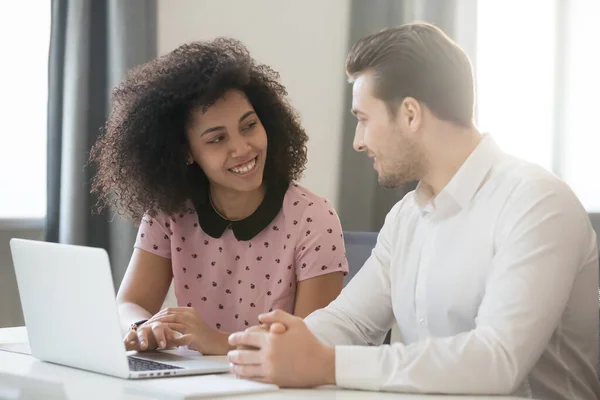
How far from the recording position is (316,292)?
191cm

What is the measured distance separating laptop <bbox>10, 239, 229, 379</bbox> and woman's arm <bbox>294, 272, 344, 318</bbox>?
47cm

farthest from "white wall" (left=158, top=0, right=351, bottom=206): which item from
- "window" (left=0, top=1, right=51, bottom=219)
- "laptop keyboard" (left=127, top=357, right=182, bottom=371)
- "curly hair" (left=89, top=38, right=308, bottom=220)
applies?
"laptop keyboard" (left=127, top=357, right=182, bottom=371)

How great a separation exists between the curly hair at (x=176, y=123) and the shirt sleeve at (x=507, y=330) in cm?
88

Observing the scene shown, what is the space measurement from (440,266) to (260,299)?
629 mm

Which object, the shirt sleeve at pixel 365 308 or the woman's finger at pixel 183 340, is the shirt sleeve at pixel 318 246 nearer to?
the shirt sleeve at pixel 365 308

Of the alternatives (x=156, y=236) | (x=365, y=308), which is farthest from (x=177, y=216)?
(x=365, y=308)

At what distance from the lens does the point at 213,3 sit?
3406mm

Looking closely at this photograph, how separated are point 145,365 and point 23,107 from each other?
72.4 inches

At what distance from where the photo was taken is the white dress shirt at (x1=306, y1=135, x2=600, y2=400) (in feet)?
3.92

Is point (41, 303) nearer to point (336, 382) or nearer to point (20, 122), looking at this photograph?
point (336, 382)

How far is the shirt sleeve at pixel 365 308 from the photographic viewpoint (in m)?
1.56

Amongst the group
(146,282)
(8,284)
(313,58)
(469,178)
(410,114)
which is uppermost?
(313,58)

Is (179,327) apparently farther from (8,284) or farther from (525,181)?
(8,284)

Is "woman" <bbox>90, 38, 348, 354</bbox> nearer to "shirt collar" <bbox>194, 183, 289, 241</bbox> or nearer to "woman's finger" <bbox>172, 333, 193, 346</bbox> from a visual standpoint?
"shirt collar" <bbox>194, 183, 289, 241</bbox>
